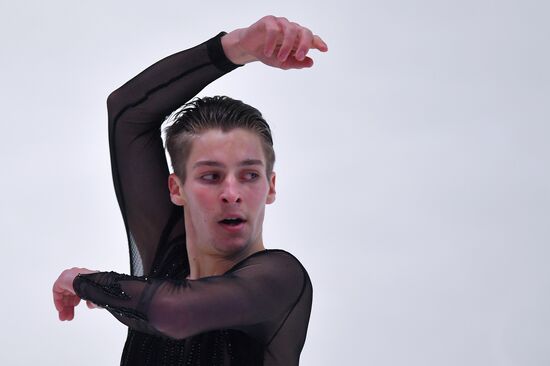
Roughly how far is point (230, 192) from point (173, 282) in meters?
0.42

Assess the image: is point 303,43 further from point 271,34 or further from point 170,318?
point 170,318

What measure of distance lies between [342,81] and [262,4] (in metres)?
0.76

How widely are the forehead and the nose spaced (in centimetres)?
7

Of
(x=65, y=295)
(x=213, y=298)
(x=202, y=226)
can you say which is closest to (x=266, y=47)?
(x=202, y=226)

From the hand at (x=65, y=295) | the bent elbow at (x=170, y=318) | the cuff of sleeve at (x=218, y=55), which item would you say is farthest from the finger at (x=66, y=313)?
the cuff of sleeve at (x=218, y=55)

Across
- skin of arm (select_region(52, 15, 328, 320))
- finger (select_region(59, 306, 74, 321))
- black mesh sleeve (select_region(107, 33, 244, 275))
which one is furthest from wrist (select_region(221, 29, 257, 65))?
finger (select_region(59, 306, 74, 321))

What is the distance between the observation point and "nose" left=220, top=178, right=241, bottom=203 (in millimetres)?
2777

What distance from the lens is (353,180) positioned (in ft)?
18.8

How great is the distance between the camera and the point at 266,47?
263cm

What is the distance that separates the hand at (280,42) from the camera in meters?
2.56

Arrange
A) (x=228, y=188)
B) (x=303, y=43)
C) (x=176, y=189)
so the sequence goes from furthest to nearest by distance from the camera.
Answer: (x=176, y=189) < (x=228, y=188) < (x=303, y=43)

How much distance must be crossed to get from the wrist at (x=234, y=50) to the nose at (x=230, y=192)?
419 mm

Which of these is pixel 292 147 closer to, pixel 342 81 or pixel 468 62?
pixel 342 81

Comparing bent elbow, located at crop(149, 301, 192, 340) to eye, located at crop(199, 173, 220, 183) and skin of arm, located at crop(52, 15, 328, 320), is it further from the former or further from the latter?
eye, located at crop(199, 173, 220, 183)
